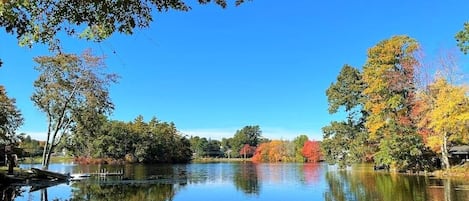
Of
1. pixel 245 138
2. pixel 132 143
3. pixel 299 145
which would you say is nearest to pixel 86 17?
pixel 132 143

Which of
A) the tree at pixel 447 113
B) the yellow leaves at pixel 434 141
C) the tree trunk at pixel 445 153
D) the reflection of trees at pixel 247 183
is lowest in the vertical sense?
the reflection of trees at pixel 247 183

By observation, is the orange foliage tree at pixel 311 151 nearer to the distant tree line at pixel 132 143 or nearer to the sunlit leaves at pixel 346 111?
the distant tree line at pixel 132 143

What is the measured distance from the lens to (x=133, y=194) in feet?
65.3

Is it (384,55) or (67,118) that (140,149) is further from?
(384,55)

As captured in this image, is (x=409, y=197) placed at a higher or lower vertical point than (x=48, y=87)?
lower

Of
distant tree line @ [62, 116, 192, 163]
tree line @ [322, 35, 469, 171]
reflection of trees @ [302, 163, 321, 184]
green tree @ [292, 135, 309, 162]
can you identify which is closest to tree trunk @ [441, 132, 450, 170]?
tree line @ [322, 35, 469, 171]

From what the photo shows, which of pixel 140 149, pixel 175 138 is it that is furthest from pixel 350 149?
pixel 175 138

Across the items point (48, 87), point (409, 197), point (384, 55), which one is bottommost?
point (409, 197)

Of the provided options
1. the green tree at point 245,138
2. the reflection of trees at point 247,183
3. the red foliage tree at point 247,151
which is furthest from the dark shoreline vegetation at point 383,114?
the green tree at point 245,138

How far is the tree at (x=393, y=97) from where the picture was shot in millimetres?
32219

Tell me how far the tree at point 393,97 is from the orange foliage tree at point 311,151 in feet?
179

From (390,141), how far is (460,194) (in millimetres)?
16065

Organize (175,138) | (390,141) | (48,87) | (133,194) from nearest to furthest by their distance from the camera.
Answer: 1. (133,194)
2. (48,87)
3. (390,141)
4. (175,138)

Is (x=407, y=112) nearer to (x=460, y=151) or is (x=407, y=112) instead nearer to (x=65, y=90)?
(x=460, y=151)
